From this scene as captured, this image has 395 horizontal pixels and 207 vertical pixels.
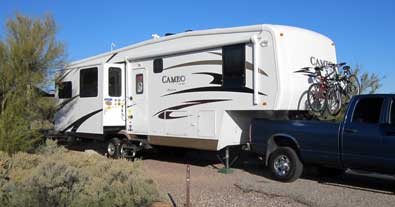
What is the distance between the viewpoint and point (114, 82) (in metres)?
14.5

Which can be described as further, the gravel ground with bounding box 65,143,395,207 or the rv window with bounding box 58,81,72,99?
the rv window with bounding box 58,81,72,99

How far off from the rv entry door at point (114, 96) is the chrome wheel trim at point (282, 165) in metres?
5.28

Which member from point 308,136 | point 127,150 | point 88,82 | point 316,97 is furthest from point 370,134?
point 88,82

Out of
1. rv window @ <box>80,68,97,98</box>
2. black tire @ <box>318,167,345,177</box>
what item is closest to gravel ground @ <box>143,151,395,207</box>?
black tire @ <box>318,167,345,177</box>

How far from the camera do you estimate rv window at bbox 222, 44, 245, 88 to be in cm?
1123

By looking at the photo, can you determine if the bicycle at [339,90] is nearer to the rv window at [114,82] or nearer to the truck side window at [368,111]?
the truck side window at [368,111]

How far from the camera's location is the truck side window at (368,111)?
9344 mm

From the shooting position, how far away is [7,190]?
22.3 ft

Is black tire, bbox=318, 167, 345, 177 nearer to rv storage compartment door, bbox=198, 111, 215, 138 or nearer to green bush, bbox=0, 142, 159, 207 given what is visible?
rv storage compartment door, bbox=198, 111, 215, 138

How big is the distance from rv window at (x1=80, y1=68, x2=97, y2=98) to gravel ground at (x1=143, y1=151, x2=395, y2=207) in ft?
11.1

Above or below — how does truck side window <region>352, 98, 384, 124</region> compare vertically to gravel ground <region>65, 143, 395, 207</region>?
above

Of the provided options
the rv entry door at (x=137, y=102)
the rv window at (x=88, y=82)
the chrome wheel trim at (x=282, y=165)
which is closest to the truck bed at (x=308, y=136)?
the chrome wheel trim at (x=282, y=165)

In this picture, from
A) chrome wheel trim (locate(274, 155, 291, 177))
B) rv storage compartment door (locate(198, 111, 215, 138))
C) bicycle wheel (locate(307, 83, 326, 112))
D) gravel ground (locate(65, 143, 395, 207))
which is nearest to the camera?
gravel ground (locate(65, 143, 395, 207))

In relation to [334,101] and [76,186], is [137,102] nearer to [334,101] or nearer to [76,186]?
[334,101]
